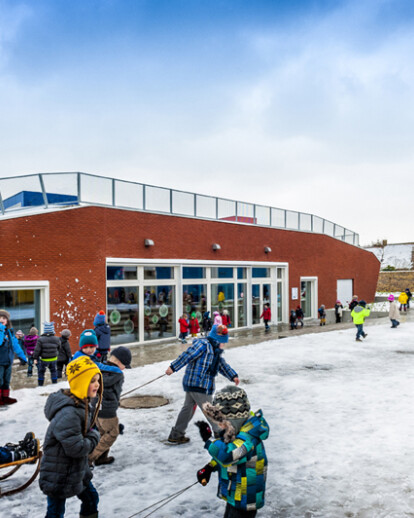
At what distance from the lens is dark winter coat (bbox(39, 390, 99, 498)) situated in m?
3.49

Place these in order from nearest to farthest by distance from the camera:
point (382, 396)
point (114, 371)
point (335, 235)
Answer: point (114, 371) → point (382, 396) → point (335, 235)

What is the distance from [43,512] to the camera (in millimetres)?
4523

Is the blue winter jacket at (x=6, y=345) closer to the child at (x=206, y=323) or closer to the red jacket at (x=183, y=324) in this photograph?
the red jacket at (x=183, y=324)

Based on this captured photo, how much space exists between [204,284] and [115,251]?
4.89 meters

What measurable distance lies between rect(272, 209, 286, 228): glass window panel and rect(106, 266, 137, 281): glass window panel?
9261mm

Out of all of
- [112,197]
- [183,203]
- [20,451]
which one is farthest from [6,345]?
[183,203]

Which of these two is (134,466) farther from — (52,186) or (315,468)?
(52,186)

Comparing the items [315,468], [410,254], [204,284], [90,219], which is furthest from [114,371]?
[410,254]

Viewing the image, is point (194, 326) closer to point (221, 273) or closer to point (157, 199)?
point (221, 273)

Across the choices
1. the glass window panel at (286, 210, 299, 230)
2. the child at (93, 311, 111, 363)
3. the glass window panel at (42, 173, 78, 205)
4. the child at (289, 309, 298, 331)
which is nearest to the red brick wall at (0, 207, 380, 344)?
the glass window panel at (42, 173, 78, 205)

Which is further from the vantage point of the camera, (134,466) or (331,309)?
(331,309)

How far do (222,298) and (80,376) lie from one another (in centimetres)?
1625

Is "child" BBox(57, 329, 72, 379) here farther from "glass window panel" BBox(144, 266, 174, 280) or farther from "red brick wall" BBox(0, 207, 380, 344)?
"glass window panel" BBox(144, 266, 174, 280)

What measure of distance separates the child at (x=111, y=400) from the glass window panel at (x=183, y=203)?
12699mm
